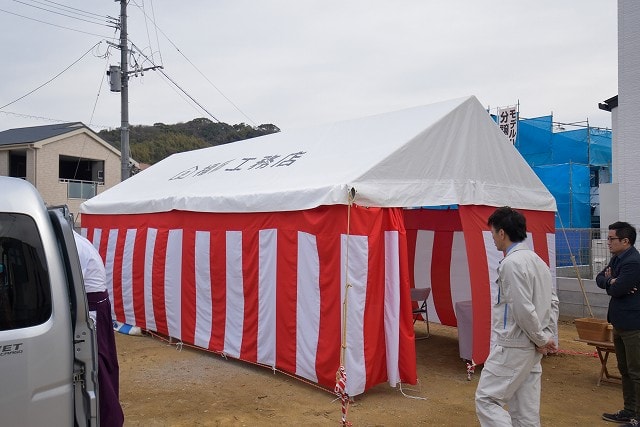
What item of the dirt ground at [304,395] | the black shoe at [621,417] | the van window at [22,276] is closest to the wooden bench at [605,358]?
the dirt ground at [304,395]

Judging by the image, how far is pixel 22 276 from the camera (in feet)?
7.43

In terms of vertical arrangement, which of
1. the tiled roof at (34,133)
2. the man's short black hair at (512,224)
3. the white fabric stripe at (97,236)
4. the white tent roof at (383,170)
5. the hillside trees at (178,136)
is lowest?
the white fabric stripe at (97,236)

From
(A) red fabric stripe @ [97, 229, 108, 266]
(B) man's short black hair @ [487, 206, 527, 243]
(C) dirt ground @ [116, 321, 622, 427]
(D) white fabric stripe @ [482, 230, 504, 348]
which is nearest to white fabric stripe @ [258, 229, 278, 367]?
(C) dirt ground @ [116, 321, 622, 427]

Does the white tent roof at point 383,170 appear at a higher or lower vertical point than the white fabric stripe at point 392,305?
higher

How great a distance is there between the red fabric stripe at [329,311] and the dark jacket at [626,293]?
7.37ft

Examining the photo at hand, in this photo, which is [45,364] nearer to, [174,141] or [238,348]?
[238,348]

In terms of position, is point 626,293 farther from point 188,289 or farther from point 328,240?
point 188,289

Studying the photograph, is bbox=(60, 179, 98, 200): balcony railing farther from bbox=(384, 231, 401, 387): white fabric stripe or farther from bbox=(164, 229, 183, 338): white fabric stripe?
bbox=(384, 231, 401, 387): white fabric stripe

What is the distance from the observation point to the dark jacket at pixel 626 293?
4305 millimetres

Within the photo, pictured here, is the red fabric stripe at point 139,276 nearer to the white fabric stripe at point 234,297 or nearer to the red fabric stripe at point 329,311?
the white fabric stripe at point 234,297

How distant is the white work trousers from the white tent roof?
2053 millimetres

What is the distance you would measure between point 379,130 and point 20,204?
172 inches

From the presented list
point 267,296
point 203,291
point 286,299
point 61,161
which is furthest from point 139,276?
point 61,161

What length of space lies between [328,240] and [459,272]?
3.58 m
